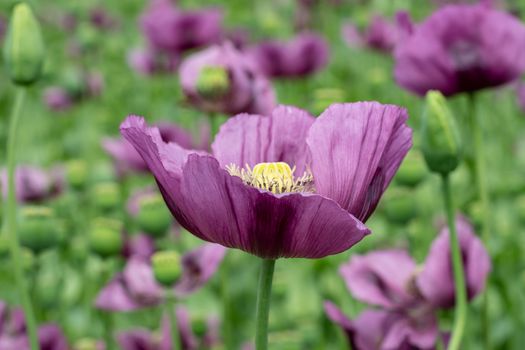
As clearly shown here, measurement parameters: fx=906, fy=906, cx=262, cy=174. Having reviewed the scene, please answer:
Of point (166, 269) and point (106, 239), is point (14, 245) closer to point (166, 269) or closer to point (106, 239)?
point (166, 269)

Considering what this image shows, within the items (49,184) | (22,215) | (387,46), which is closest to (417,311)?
(22,215)

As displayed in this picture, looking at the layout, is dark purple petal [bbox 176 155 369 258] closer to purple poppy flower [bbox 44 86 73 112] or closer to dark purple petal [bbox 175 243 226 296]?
dark purple petal [bbox 175 243 226 296]

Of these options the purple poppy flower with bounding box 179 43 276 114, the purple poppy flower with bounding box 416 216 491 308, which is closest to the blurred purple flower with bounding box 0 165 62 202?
the purple poppy flower with bounding box 179 43 276 114

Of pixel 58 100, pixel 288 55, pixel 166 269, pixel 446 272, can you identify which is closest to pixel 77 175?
pixel 166 269

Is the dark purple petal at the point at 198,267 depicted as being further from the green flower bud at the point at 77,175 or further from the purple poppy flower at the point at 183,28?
the purple poppy flower at the point at 183,28

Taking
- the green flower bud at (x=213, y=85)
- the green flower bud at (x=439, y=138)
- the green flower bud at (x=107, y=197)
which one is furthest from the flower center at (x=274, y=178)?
the green flower bud at (x=107, y=197)

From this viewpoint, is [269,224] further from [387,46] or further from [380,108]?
[387,46]
